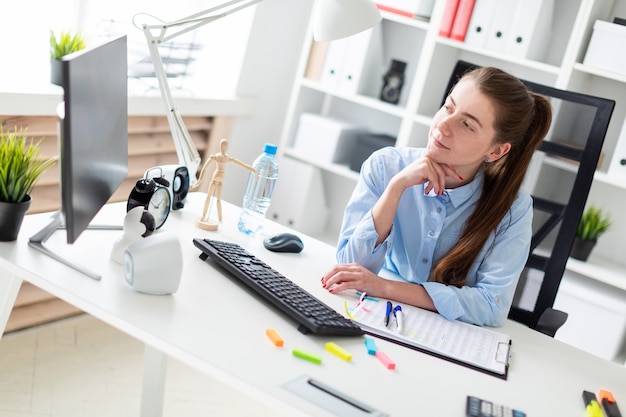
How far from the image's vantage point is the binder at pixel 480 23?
2.97 meters

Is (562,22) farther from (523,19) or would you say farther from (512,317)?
(512,317)

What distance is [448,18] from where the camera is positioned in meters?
3.02

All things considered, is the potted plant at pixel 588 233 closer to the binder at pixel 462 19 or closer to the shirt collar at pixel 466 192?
the binder at pixel 462 19

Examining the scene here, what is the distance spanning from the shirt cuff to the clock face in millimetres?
615

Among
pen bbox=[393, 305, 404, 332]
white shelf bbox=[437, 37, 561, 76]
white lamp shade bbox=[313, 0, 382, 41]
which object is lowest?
pen bbox=[393, 305, 404, 332]

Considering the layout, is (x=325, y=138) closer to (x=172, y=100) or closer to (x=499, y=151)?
(x=172, y=100)

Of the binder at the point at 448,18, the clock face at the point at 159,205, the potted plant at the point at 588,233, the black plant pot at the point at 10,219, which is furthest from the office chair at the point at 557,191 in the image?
the black plant pot at the point at 10,219

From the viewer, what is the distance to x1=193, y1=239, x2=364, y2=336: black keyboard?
1378 mm

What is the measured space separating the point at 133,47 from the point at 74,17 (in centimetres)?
23

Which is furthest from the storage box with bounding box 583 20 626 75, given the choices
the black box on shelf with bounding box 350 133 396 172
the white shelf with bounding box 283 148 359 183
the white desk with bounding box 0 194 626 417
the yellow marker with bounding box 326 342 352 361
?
the yellow marker with bounding box 326 342 352 361

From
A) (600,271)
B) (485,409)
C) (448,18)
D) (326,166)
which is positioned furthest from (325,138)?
(485,409)

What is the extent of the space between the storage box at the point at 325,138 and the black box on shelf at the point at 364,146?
2.9 inches

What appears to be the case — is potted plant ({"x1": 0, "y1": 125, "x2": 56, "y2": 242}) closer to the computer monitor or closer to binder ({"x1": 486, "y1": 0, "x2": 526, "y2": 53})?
the computer monitor

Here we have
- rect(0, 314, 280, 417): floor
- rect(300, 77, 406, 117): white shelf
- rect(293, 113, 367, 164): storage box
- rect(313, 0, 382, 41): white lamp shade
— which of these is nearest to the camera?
rect(313, 0, 382, 41): white lamp shade
